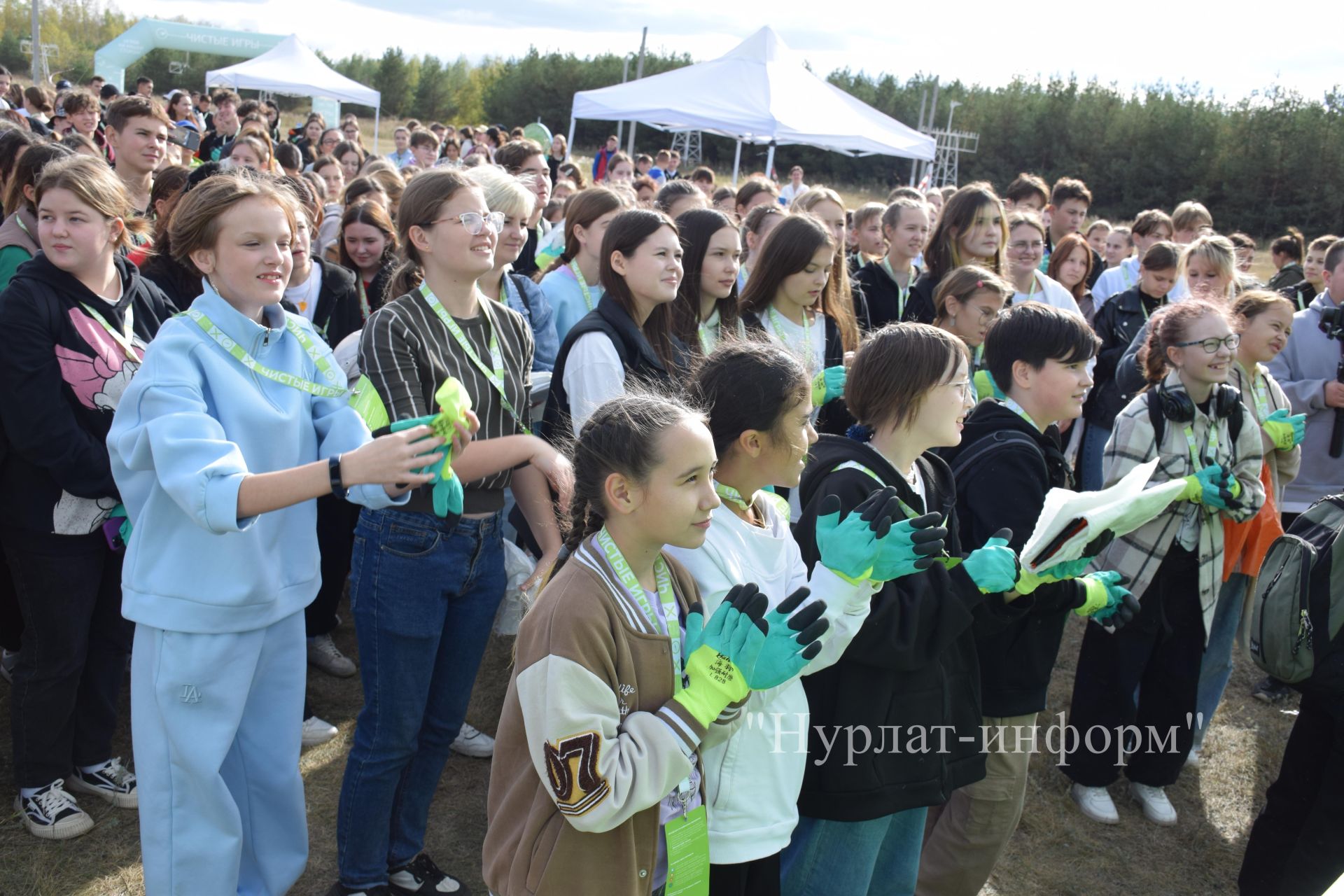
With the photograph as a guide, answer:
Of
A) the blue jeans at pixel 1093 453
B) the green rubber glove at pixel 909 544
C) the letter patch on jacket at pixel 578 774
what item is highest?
the green rubber glove at pixel 909 544

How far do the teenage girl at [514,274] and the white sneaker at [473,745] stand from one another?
139cm

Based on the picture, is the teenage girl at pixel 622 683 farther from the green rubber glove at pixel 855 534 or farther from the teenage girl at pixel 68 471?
the teenage girl at pixel 68 471

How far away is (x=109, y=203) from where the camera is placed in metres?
2.67

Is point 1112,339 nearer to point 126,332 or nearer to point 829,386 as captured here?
point 829,386

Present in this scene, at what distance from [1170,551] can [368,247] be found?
347cm

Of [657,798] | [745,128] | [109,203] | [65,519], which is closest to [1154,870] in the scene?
[657,798]

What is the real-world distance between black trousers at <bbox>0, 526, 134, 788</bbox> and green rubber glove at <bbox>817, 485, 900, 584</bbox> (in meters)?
2.23

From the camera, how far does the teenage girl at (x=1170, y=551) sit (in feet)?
11.1

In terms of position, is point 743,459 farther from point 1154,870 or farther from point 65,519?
point 1154,870

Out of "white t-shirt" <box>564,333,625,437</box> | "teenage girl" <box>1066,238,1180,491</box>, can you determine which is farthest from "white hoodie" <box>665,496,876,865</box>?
"teenage girl" <box>1066,238,1180,491</box>

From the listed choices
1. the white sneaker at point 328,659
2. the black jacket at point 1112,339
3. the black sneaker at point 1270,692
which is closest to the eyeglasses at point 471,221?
the white sneaker at point 328,659

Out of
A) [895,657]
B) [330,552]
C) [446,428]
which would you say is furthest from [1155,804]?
[330,552]

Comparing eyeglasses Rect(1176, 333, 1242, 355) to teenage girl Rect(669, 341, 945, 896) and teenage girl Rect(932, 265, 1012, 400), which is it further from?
teenage girl Rect(669, 341, 945, 896)

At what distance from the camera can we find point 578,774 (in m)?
1.52
